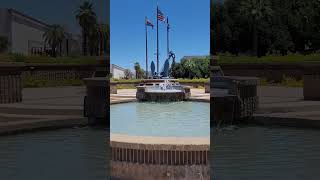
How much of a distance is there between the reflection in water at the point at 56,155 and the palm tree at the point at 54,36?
0.71 meters

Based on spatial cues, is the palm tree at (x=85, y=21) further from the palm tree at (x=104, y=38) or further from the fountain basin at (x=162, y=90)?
the fountain basin at (x=162, y=90)

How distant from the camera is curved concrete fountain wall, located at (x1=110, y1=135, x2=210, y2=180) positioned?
3.37 m

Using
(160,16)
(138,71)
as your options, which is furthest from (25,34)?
→ (160,16)

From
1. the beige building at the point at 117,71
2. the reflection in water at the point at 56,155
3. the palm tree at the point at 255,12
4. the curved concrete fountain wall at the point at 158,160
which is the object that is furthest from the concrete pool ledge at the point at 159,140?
the palm tree at the point at 255,12

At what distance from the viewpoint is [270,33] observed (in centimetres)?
309

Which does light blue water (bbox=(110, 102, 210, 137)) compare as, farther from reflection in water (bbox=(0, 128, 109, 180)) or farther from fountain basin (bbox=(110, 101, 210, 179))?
reflection in water (bbox=(0, 128, 109, 180))

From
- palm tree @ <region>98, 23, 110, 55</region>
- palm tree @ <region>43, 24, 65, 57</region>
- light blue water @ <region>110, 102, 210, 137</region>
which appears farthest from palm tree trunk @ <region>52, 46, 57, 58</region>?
light blue water @ <region>110, 102, 210, 137</region>

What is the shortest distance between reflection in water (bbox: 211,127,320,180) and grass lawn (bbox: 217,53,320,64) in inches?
21.3

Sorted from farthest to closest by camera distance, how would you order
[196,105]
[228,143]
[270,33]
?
[196,105] < [228,143] < [270,33]

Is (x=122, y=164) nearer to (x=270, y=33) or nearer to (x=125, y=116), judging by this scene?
(x=125, y=116)

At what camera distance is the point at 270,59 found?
3076 millimetres

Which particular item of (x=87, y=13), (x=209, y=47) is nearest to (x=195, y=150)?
(x=209, y=47)

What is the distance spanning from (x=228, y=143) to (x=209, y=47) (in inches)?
30.8

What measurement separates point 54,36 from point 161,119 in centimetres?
126
